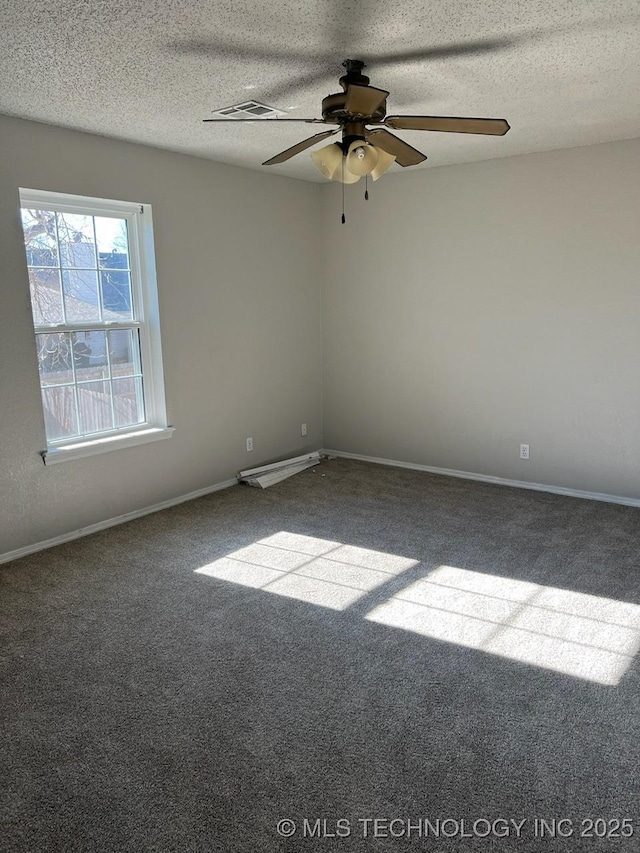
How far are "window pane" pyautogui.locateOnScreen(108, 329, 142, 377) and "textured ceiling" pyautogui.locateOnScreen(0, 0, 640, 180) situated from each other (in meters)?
1.26

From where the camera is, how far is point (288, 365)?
558 centimetres

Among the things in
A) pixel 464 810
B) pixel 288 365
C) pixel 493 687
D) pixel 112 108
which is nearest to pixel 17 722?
pixel 464 810

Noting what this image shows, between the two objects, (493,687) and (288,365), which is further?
(288,365)

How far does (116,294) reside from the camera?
14.0 ft

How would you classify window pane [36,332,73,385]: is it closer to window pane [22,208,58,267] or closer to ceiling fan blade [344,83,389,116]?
window pane [22,208,58,267]

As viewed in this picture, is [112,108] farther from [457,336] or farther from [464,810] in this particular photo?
[464,810]

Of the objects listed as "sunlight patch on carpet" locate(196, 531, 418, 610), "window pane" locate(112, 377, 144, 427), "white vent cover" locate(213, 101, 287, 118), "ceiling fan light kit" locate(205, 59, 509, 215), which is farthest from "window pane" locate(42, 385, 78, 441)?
"ceiling fan light kit" locate(205, 59, 509, 215)

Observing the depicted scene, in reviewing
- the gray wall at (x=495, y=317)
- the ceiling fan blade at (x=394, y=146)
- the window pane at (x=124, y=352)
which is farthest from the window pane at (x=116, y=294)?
the ceiling fan blade at (x=394, y=146)

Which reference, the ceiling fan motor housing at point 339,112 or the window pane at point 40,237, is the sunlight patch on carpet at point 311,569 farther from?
the ceiling fan motor housing at point 339,112

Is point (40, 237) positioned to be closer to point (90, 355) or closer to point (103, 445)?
point (90, 355)

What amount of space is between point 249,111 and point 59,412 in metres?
2.15

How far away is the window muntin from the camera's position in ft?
12.6

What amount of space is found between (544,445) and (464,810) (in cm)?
337

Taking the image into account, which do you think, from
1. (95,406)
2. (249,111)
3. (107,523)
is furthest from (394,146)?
(107,523)
